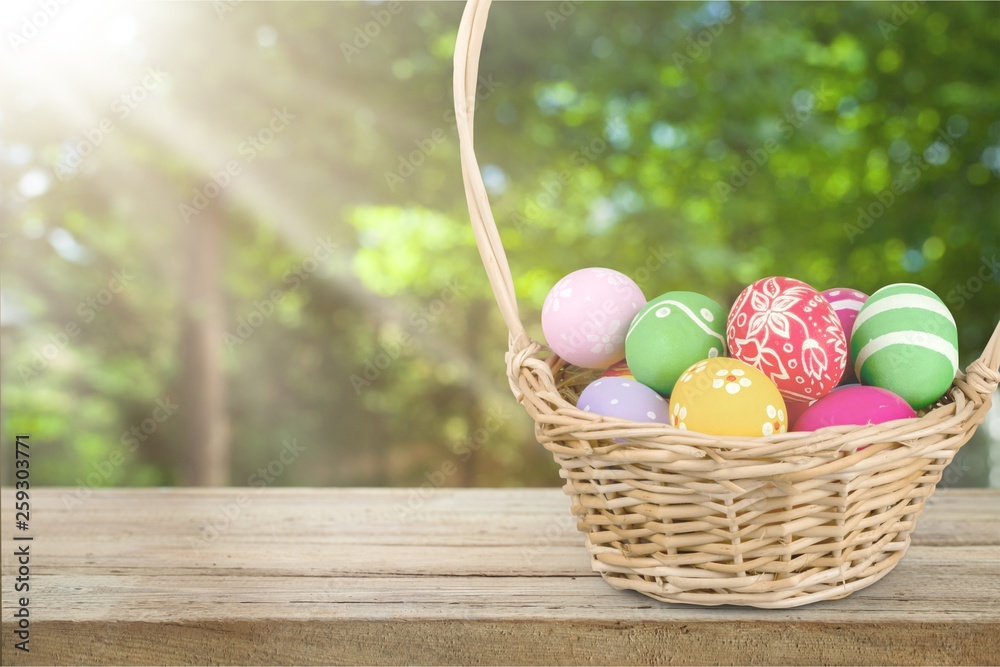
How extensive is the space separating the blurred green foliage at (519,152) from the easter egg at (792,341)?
331 cm

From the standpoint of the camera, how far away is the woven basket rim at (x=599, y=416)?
34.9 inches

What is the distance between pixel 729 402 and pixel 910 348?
344 millimetres

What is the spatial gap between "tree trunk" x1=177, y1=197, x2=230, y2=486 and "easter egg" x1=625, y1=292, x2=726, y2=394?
3881 millimetres

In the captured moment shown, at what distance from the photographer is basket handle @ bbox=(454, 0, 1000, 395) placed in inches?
43.1

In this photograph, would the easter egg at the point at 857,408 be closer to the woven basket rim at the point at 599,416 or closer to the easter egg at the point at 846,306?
the woven basket rim at the point at 599,416

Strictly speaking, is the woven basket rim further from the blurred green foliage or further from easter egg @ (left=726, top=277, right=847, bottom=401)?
the blurred green foliage

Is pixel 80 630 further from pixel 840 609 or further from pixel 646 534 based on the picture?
pixel 840 609

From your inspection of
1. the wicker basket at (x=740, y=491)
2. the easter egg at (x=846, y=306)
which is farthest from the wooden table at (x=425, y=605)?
the easter egg at (x=846, y=306)

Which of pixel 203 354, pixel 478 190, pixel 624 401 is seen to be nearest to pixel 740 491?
pixel 624 401

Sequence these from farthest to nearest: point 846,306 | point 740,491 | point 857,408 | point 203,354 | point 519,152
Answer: point 203,354 < point 519,152 < point 846,306 < point 857,408 < point 740,491

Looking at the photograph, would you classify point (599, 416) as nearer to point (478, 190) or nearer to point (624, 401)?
point (624, 401)

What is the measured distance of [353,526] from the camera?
1.41 m

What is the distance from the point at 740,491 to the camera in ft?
2.99

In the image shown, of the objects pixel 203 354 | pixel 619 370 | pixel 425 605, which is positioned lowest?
pixel 203 354
